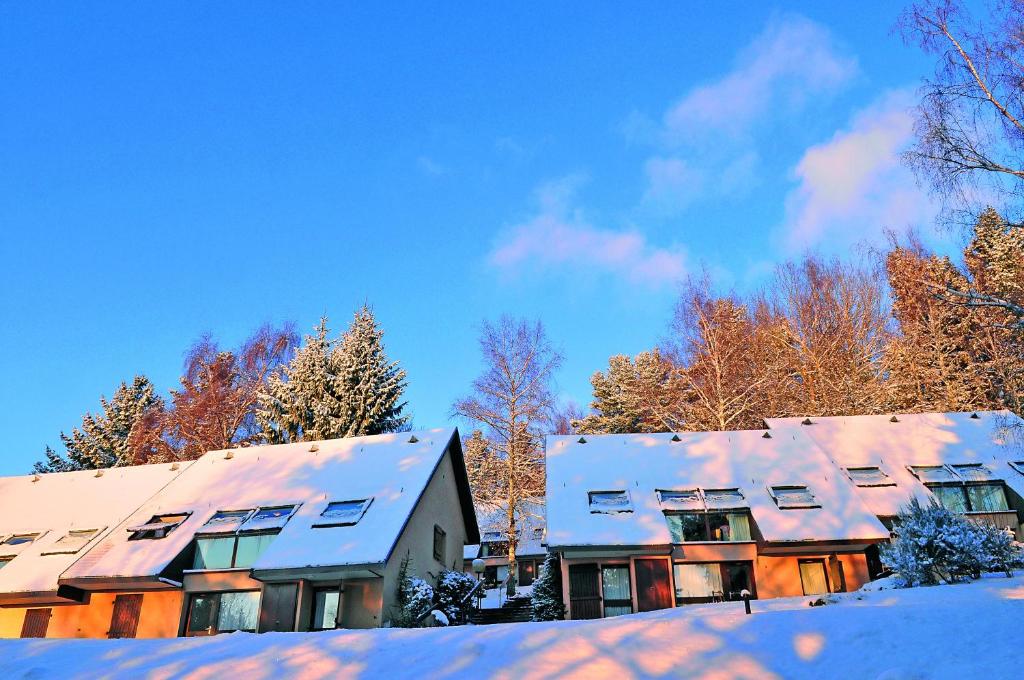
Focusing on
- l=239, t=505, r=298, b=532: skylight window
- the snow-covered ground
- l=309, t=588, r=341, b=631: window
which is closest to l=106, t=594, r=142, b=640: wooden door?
l=239, t=505, r=298, b=532: skylight window

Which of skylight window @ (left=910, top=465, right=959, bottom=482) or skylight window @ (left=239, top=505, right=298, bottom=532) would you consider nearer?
skylight window @ (left=239, top=505, right=298, bottom=532)

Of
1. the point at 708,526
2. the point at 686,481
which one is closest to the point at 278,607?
the point at 708,526

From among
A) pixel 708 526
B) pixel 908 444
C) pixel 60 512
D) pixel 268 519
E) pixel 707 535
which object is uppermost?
pixel 908 444

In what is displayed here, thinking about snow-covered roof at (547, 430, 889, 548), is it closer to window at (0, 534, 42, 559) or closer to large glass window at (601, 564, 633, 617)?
large glass window at (601, 564, 633, 617)

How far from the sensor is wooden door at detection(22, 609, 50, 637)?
1811 centimetres

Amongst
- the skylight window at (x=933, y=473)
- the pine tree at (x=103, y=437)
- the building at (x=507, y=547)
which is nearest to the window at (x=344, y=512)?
the building at (x=507, y=547)

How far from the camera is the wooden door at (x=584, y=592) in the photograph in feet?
56.6

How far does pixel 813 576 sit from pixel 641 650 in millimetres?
11375

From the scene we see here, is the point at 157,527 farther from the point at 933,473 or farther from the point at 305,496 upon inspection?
the point at 933,473

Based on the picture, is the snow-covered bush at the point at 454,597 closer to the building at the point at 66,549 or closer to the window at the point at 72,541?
the building at the point at 66,549

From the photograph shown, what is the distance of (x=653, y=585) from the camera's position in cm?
1720

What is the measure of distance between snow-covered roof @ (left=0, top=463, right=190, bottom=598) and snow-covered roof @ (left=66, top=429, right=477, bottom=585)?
1.06m

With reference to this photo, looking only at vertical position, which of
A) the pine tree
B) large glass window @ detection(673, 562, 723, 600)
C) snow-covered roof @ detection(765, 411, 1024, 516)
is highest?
the pine tree

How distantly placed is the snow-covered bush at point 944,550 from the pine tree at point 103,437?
37337 millimetres
